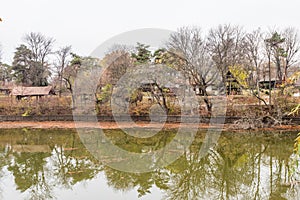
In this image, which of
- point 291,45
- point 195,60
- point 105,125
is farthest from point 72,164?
point 291,45

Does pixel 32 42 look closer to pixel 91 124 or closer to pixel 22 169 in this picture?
pixel 91 124

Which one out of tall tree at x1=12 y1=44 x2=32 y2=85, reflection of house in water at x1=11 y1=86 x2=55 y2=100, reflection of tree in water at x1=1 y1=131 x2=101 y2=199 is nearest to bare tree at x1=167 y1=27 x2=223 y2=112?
→ reflection of tree in water at x1=1 y1=131 x2=101 y2=199

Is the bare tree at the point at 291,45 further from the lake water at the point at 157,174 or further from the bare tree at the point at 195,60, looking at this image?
the lake water at the point at 157,174

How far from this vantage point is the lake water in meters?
5.53

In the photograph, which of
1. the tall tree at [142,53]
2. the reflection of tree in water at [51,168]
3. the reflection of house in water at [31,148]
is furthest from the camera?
the tall tree at [142,53]

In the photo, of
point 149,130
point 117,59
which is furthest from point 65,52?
point 149,130

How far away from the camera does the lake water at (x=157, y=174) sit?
553 cm

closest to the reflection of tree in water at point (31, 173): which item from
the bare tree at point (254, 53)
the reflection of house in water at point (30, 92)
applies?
the reflection of house in water at point (30, 92)

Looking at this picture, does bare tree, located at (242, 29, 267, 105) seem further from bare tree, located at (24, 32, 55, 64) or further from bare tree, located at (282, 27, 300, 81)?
bare tree, located at (24, 32, 55, 64)

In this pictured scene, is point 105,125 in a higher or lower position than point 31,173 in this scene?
higher

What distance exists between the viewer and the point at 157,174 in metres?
6.76

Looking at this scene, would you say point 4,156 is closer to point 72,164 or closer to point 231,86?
point 72,164

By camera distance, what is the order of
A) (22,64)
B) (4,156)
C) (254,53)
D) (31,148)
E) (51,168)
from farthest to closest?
(22,64) < (254,53) < (31,148) < (4,156) < (51,168)

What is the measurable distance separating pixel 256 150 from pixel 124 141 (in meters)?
4.64
